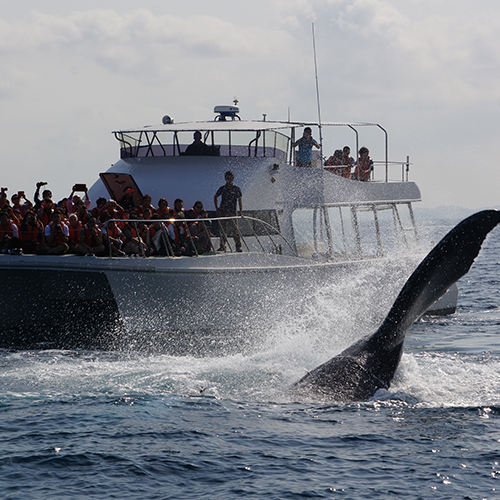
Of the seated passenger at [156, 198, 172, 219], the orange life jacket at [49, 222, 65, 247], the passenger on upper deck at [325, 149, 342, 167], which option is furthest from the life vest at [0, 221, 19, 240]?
the passenger on upper deck at [325, 149, 342, 167]

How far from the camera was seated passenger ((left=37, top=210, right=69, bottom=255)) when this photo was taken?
44.4 feet

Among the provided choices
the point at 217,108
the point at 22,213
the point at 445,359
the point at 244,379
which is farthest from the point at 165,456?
the point at 217,108

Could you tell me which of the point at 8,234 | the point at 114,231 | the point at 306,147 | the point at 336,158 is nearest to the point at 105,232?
the point at 114,231

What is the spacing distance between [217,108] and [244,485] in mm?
15054

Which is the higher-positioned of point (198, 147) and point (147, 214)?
point (198, 147)

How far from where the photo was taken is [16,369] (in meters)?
11.7

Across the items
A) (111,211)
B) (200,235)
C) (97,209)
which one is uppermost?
(97,209)

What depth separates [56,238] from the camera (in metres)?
13.7

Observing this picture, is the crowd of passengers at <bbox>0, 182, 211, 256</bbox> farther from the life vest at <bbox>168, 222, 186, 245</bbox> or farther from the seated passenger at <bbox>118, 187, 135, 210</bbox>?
the seated passenger at <bbox>118, 187, 135, 210</bbox>

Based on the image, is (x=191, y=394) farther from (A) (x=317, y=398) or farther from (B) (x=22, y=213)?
(B) (x=22, y=213)

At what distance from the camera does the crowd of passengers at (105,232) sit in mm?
13508

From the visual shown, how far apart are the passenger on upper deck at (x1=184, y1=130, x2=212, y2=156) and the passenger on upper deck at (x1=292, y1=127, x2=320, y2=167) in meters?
2.16

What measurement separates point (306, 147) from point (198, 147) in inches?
103

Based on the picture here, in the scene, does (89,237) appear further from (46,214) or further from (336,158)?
(336,158)
